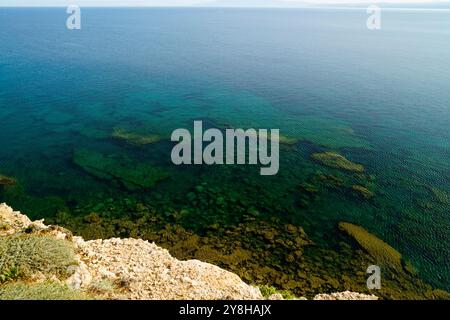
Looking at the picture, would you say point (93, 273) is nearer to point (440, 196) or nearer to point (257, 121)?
point (440, 196)

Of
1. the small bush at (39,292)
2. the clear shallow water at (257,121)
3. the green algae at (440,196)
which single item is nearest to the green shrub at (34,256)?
the small bush at (39,292)

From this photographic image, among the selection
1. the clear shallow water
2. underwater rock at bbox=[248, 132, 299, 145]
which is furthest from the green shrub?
underwater rock at bbox=[248, 132, 299, 145]

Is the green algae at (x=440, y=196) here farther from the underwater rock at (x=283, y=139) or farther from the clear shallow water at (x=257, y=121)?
the underwater rock at (x=283, y=139)

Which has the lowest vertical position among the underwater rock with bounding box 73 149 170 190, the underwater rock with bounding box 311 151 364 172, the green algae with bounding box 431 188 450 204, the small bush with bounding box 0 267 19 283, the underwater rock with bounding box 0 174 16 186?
the green algae with bounding box 431 188 450 204

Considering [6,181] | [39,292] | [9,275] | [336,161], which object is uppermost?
[9,275]

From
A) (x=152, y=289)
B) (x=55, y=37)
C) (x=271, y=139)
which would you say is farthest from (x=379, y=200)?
(x=55, y=37)

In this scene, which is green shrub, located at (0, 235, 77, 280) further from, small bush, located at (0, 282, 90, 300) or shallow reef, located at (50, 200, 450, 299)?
shallow reef, located at (50, 200, 450, 299)

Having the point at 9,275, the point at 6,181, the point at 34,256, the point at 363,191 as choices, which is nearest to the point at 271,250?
the point at 363,191
